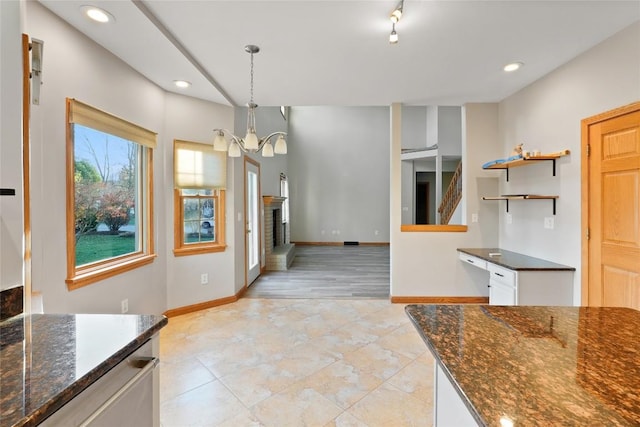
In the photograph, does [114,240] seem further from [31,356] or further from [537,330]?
[537,330]

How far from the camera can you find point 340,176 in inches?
376

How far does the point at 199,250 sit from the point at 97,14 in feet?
8.00

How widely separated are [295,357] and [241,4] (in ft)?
8.95

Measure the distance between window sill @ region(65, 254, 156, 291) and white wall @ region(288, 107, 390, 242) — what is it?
657 cm

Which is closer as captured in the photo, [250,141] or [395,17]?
[395,17]

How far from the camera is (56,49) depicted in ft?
6.82

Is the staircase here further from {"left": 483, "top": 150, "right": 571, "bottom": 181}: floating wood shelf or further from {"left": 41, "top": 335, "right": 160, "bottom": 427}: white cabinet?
{"left": 41, "top": 335, "right": 160, "bottom": 427}: white cabinet

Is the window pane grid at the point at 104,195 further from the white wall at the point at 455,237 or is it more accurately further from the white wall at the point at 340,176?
the white wall at the point at 340,176

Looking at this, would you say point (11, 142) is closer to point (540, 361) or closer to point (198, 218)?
point (540, 361)

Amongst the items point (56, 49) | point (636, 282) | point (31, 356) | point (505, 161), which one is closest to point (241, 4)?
point (56, 49)

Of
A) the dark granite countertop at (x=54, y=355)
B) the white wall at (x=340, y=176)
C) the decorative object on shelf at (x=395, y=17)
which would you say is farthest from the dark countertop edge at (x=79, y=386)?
the white wall at (x=340, y=176)

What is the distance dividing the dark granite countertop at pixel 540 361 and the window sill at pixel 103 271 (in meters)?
2.42

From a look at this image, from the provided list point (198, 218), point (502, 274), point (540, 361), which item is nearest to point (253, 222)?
point (198, 218)

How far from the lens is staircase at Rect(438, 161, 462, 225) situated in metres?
6.00
